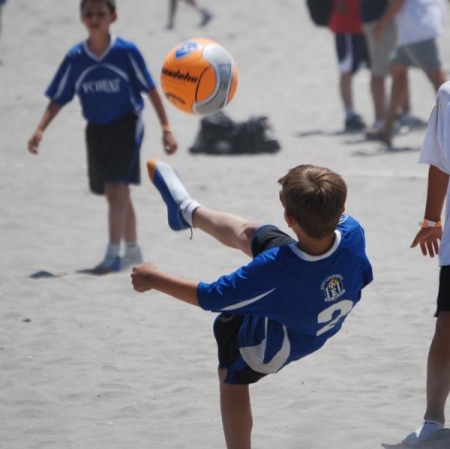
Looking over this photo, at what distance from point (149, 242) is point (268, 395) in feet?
10.2

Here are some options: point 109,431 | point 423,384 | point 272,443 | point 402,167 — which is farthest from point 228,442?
point 402,167

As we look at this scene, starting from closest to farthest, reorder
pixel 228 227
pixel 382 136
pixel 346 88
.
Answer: pixel 228 227
pixel 382 136
pixel 346 88

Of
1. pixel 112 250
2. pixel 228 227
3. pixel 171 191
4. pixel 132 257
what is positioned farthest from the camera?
pixel 132 257

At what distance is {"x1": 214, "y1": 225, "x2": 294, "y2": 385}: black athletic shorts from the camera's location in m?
3.86

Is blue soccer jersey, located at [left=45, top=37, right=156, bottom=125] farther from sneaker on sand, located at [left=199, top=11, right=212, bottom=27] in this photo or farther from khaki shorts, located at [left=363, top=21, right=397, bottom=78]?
sneaker on sand, located at [left=199, top=11, right=212, bottom=27]

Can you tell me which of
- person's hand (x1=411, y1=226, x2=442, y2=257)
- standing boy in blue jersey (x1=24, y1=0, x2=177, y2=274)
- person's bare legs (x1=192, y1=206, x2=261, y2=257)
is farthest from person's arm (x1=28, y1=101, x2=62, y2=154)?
person's hand (x1=411, y1=226, x2=442, y2=257)

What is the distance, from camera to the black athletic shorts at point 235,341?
3857 millimetres

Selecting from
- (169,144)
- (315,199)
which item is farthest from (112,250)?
(315,199)

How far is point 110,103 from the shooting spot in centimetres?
711

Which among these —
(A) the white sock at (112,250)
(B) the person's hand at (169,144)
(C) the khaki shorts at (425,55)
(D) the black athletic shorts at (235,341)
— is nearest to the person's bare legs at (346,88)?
(C) the khaki shorts at (425,55)

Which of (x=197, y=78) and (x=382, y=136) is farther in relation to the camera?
(x=382, y=136)

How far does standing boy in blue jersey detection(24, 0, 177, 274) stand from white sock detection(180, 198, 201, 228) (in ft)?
7.71

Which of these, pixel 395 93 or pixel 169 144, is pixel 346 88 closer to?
pixel 395 93

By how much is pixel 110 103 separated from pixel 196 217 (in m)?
2.71
